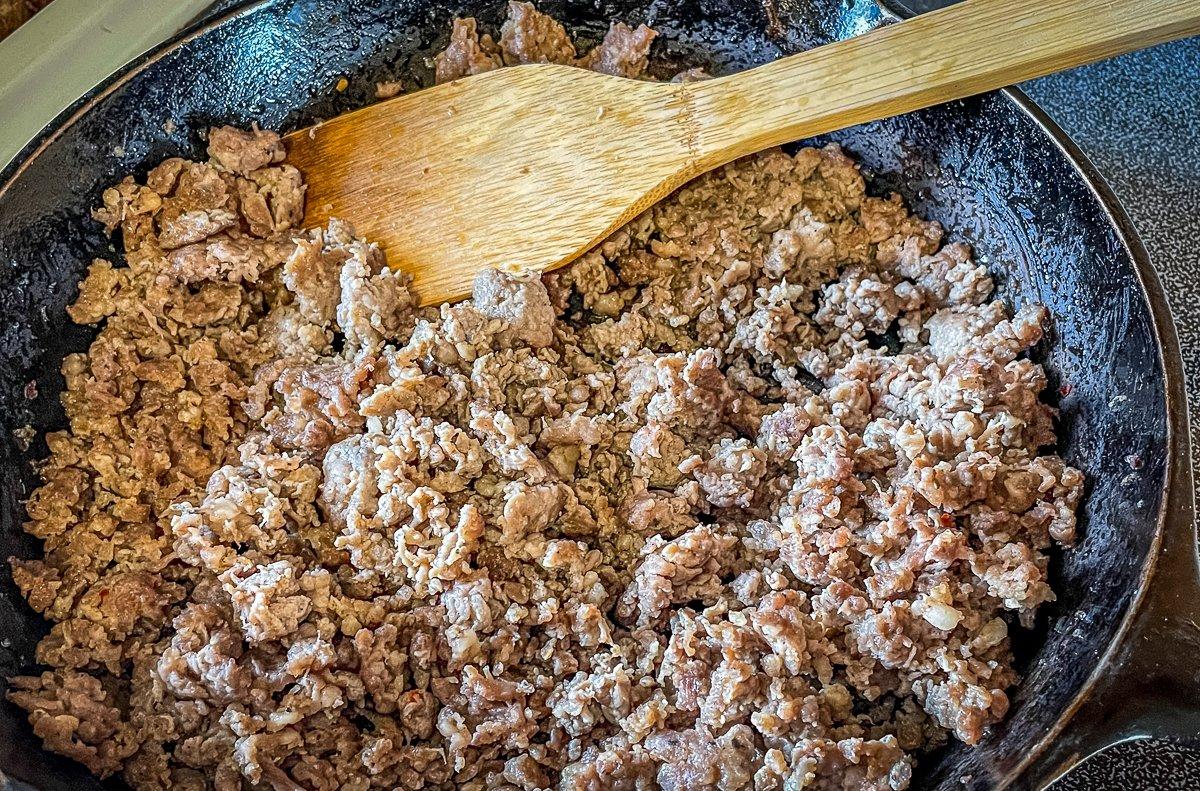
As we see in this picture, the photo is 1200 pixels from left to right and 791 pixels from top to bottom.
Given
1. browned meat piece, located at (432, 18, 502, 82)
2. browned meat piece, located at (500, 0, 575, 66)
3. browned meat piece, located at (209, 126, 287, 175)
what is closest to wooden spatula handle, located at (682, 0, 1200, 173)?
browned meat piece, located at (500, 0, 575, 66)

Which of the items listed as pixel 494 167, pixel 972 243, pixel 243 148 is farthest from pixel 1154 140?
pixel 243 148

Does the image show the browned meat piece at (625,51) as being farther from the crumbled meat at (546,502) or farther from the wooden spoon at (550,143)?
the crumbled meat at (546,502)

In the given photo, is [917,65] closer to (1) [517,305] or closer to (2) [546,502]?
(1) [517,305]

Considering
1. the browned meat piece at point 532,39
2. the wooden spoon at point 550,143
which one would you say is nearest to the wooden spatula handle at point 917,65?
the wooden spoon at point 550,143

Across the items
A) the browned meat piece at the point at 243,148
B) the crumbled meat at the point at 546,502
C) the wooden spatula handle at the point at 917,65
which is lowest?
the crumbled meat at the point at 546,502

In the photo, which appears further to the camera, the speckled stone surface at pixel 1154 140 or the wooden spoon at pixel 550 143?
the speckled stone surface at pixel 1154 140

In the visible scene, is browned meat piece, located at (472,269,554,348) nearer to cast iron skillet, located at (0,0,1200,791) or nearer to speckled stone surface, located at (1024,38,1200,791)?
cast iron skillet, located at (0,0,1200,791)

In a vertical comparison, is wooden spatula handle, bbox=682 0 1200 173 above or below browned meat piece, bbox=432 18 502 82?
below
